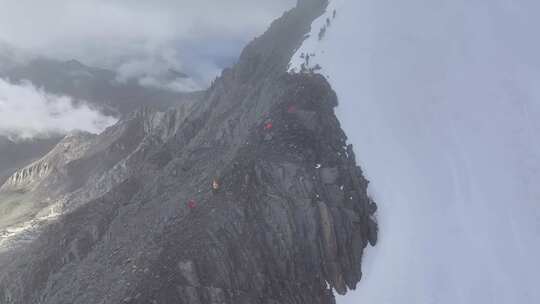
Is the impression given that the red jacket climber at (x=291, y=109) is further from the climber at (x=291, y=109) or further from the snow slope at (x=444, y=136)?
the snow slope at (x=444, y=136)

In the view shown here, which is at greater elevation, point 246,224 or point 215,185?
point 215,185

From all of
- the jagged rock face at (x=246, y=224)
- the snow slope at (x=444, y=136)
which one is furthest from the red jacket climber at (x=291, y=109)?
the snow slope at (x=444, y=136)

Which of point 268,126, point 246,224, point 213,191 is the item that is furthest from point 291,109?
point 246,224

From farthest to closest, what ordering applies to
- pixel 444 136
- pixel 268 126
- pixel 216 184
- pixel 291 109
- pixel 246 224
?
pixel 291 109 < pixel 444 136 < pixel 268 126 < pixel 216 184 < pixel 246 224

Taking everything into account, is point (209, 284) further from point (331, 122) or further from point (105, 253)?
point (331, 122)

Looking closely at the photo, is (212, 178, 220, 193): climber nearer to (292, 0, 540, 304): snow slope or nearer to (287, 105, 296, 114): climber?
(287, 105, 296, 114): climber

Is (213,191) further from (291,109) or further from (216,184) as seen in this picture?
(291,109)

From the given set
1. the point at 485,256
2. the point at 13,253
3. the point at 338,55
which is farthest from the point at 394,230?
the point at 13,253
